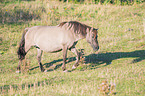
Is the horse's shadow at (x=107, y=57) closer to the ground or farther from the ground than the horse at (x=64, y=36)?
closer to the ground

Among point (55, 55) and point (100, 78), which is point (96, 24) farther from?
point (100, 78)

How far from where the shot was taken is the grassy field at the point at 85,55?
7.47m

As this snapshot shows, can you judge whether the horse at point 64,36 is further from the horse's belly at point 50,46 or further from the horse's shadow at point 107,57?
the horse's shadow at point 107,57

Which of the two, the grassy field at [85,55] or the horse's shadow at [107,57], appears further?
the horse's shadow at [107,57]

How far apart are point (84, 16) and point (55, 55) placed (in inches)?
323

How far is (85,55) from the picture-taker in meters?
13.4

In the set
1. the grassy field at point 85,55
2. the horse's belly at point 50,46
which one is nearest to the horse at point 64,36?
the horse's belly at point 50,46

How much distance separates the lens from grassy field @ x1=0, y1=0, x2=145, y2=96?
24.5ft

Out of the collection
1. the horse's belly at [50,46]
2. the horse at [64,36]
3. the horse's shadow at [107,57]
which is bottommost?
the horse's shadow at [107,57]

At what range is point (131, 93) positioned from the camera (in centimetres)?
676

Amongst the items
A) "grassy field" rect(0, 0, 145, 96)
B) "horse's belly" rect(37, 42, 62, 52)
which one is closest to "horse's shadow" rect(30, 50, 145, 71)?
"grassy field" rect(0, 0, 145, 96)

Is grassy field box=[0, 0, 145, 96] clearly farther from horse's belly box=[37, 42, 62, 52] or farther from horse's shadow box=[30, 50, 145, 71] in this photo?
horse's belly box=[37, 42, 62, 52]

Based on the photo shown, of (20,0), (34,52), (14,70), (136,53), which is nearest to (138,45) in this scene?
(136,53)

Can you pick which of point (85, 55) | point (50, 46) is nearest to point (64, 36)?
point (50, 46)
